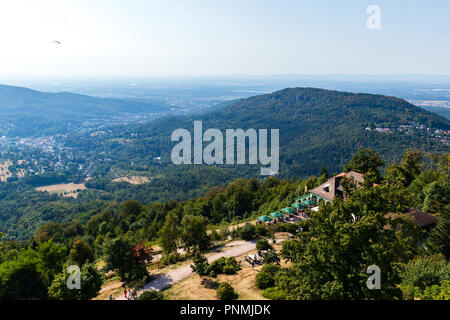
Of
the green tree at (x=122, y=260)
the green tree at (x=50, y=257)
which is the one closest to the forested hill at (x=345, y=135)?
the green tree at (x=122, y=260)

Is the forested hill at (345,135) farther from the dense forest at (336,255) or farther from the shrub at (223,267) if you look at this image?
the shrub at (223,267)

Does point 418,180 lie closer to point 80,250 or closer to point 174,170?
point 80,250

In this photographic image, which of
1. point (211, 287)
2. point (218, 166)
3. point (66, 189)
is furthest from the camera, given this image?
point (218, 166)

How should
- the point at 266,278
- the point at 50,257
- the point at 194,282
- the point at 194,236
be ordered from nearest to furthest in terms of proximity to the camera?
the point at 266,278, the point at 194,282, the point at 50,257, the point at 194,236

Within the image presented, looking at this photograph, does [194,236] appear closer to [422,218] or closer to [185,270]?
[185,270]

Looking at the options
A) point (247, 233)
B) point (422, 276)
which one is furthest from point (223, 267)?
point (422, 276)

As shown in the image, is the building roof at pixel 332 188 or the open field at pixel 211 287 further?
the building roof at pixel 332 188

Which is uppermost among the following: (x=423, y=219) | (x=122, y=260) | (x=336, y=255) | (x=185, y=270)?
(x=336, y=255)
